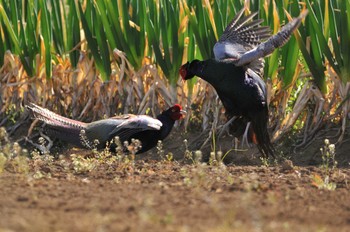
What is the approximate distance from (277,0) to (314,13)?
454mm

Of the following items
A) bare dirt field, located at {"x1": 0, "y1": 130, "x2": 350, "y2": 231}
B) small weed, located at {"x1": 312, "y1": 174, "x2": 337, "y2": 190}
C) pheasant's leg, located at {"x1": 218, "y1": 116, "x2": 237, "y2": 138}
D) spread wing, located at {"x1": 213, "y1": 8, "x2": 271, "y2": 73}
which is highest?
spread wing, located at {"x1": 213, "y1": 8, "x2": 271, "y2": 73}

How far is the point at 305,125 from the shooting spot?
26.5 ft

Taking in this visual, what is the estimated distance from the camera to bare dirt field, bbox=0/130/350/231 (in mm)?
4071

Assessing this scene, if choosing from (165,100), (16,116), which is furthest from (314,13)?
(16,116)

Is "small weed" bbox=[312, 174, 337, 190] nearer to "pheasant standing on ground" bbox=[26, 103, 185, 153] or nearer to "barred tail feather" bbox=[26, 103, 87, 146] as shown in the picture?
"pheasant standing on ground" bbox=[26, 103, 185, 153]

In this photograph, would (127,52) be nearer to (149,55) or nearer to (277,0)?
(149,55)

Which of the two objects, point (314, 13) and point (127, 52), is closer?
point (314, 13)

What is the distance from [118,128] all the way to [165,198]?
2.93m

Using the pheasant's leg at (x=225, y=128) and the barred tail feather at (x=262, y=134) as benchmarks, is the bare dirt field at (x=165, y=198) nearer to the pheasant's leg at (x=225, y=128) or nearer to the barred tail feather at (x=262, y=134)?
the barred tail feather at (x=262, y=134)

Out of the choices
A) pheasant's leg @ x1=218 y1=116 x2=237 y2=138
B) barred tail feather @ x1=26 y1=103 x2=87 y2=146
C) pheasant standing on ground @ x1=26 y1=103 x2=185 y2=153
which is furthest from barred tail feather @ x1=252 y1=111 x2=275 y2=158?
barred tail feather @ x1=26 y1=103 x2=87 y2=146

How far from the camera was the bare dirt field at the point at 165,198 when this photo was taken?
13.4ft

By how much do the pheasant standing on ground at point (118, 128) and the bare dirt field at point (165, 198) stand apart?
1240 millimetres

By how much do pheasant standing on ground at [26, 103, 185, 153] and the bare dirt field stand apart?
1240 mm

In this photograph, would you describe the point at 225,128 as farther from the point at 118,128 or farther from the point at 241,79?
the point at 118,128
